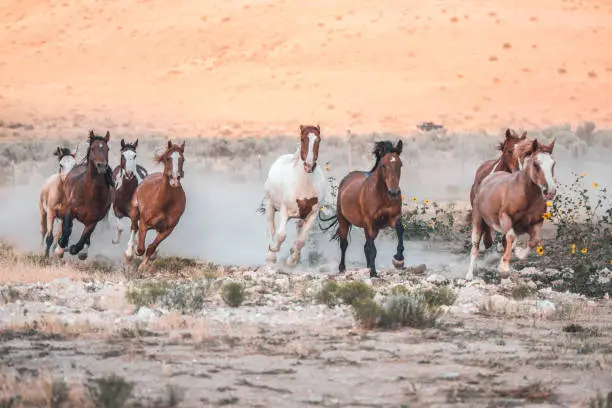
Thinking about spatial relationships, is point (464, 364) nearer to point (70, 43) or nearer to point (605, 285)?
point (605, 285)

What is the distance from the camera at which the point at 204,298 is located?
14953 mm

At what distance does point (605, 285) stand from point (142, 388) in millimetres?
8447

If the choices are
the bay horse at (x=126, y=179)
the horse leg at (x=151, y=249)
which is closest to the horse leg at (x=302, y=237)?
the horse leg at (x=151, y=249)

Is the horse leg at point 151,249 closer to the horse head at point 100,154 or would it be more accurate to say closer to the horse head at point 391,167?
the horse head at point 100,154

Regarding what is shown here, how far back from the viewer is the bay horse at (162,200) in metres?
18.9

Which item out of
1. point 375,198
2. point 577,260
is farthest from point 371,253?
point 577,260

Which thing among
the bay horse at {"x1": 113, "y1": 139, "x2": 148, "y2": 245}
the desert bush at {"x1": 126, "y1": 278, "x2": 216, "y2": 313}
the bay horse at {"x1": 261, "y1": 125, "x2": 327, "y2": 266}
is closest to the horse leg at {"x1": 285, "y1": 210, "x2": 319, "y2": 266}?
the bay horse at {"x1": 261, "y1": 125, "x2": 327, "y2": 266}

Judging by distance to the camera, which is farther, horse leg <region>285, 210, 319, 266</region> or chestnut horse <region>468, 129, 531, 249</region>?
horse leg <region>285, 210, 319, 266</region>

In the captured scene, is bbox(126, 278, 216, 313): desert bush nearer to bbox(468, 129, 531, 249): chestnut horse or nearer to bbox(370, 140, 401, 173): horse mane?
bbox(370, 140, 401, 173): horse mane

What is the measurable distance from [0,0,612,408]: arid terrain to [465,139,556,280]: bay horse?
61 cm

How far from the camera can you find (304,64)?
7938 cm

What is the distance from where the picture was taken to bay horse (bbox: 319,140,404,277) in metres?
18.0

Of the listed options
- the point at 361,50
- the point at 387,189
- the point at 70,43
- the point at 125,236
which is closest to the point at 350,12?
the point at 361,50

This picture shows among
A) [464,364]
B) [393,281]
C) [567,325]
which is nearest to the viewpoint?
[464,364]
